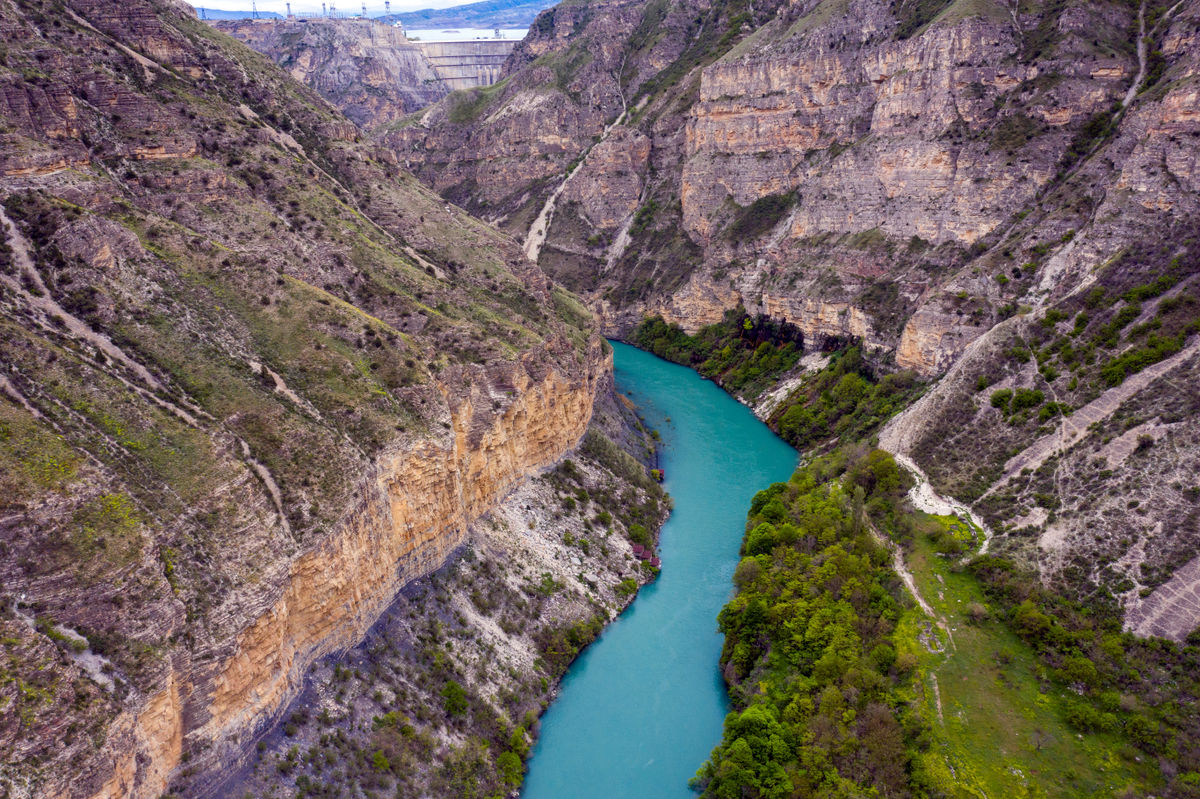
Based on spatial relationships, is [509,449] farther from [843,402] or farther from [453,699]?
[843,402]

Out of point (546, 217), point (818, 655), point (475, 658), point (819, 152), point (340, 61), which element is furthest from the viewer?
point (340, 61)

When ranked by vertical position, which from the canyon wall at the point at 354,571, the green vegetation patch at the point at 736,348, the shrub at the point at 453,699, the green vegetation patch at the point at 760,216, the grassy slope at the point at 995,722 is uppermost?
the green vegetation patch at the point at 760,216

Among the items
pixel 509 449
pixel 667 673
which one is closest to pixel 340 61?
pixel 509 449

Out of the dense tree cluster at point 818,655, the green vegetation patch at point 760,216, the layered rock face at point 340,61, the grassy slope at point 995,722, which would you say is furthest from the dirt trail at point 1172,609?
the layered rock face at point 340,61

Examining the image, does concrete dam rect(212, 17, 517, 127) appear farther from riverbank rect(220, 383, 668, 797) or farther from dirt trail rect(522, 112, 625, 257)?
riverbank rect(220, 383, 668, 797)

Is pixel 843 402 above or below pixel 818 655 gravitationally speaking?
above

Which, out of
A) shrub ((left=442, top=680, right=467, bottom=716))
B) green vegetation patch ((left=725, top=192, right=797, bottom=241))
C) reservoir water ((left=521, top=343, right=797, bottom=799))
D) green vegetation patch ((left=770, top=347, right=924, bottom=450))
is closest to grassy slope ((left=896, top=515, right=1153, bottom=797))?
reservoir water ((left=521, top=343, right=797, bottom=799))

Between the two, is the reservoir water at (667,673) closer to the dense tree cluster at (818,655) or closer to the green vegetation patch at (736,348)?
the dense tree cluster at (818,655)
